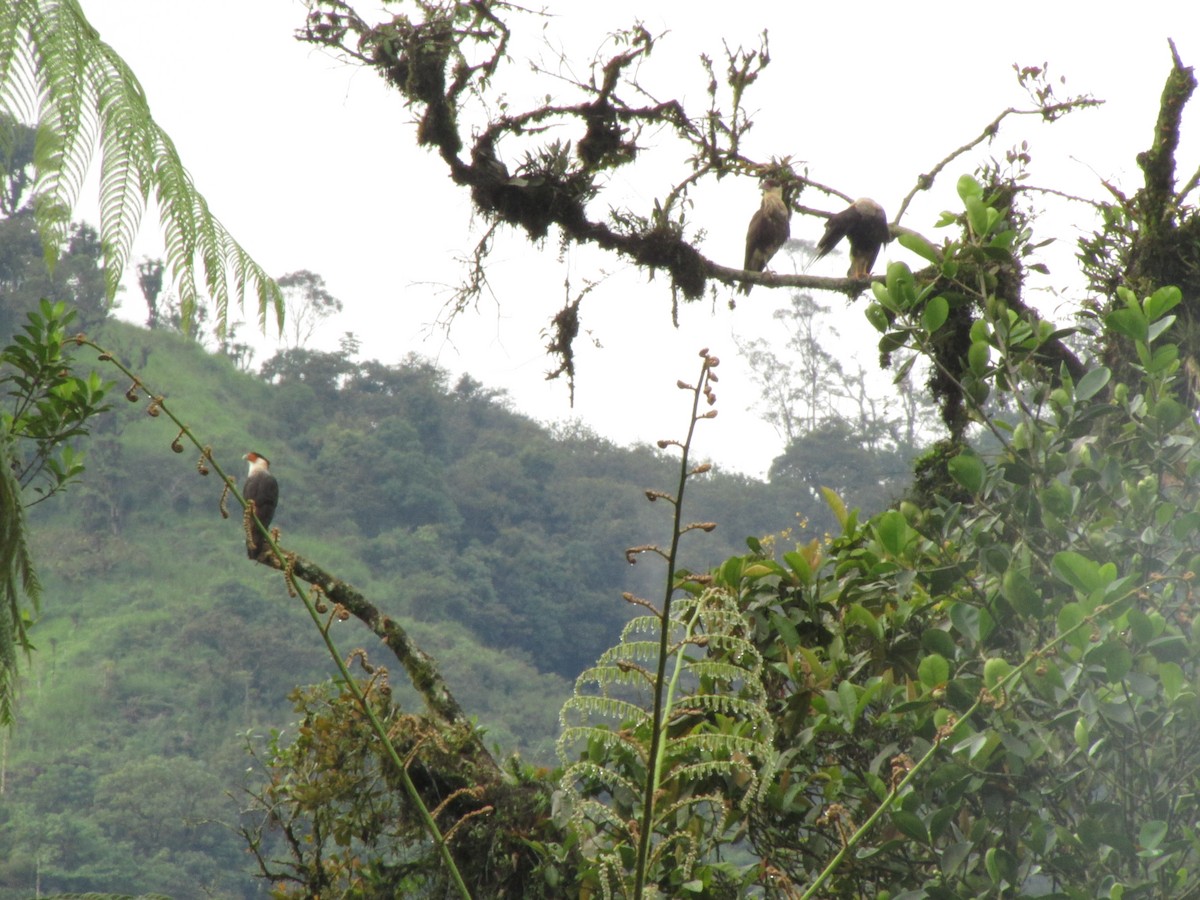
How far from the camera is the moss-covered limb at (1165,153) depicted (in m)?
2.30

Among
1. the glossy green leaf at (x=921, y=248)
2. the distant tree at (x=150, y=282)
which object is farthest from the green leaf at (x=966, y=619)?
the distant tree at (x=150, y=282)

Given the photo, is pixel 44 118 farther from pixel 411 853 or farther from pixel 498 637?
pixel 498 637

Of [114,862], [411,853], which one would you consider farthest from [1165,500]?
[114,862]

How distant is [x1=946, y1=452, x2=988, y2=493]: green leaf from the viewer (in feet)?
4.77

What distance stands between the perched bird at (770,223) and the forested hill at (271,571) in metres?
13.0

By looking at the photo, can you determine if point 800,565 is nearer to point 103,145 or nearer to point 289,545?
point 103,145

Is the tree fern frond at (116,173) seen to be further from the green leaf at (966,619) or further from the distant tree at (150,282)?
the distant tree at (150,282)

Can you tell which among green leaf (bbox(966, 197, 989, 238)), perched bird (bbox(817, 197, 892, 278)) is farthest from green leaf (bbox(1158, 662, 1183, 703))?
perched bird (bbox(817, 197, 892, 278))

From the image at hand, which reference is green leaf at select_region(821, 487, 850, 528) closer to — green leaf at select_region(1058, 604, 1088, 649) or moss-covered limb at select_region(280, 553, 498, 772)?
green leaf at select_region(1058, 604, 1088, 649)

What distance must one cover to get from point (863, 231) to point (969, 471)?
2.50 m

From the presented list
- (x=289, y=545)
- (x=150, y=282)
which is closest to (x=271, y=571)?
(x=289, y=545)

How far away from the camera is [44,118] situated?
1.83 metres

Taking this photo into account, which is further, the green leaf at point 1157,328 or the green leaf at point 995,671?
the green leaf at point 1157,328

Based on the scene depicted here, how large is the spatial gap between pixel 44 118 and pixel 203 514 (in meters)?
26.8
